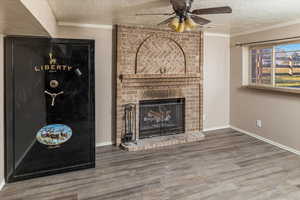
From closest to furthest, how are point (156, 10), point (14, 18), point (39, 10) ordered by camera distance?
1. point (14, 18)
2. point (39, 10)
3. point (156, 10)

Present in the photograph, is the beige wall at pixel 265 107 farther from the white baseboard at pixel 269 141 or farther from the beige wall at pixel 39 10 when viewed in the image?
the beige wall at pixel 39 10

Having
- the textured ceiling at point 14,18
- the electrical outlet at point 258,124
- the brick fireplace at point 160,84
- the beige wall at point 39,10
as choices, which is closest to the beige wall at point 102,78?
the brick fireplace at point 160,84

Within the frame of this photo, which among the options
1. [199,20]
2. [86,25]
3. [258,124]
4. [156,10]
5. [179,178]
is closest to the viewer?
[199,20]

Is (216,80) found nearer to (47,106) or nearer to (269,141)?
(269,141)

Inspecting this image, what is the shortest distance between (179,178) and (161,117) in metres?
1.84

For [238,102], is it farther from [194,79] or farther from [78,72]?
[78,72]

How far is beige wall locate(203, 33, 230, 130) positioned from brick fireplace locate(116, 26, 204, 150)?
291 millimetres

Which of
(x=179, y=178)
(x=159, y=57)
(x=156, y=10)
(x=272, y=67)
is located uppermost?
(x=156, y=10)

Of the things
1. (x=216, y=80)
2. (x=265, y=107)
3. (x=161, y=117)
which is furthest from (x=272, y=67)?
(x=161, y=117)

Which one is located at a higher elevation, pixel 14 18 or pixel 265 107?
pixel 14 18

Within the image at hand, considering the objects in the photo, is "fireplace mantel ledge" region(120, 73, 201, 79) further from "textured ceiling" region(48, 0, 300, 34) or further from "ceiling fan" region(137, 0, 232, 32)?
"ceiling fan" region(137, 0, 232, 32)

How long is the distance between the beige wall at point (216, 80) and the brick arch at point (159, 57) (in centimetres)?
75

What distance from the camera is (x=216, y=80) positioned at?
502 centimetres

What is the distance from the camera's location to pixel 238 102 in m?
4.94
